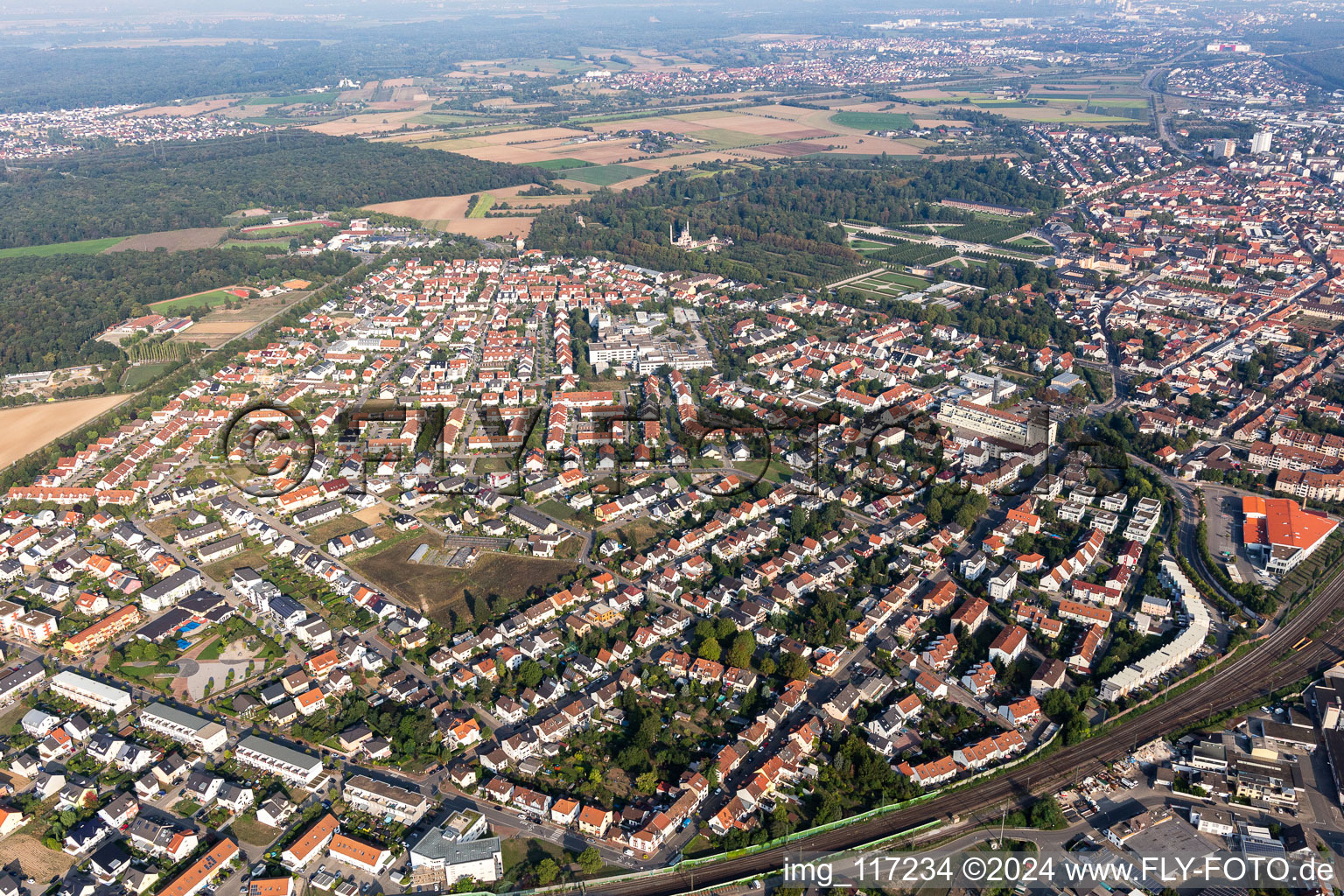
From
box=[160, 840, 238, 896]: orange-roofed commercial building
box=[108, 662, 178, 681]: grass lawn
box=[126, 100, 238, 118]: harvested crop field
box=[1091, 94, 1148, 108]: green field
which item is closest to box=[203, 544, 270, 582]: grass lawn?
box=[108, 662, 178, 681]: grass lawn

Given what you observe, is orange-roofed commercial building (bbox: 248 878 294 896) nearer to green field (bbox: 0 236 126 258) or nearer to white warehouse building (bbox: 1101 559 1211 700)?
white warehouse building (bbox: 1101 559 1211 700)

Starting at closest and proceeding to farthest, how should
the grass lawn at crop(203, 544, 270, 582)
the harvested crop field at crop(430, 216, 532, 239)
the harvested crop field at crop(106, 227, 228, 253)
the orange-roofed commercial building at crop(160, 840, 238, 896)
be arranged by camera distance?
the orange-roofed commercial building at crop(160, 840, 238, 896) → the grass lawn at crop(203, 544, 270, 582) → the harvested crop field at crop(106, 227, 228, 253) → the harvested crop field at crop(430, 216, 532, 239)

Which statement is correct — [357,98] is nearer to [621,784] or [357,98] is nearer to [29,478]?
A: [29,478]

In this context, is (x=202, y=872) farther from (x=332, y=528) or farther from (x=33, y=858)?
(x=332, y=528)

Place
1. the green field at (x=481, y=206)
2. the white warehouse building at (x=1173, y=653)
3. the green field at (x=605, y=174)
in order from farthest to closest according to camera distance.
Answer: the green field at (x=605, y=174) → the green field at (x=481, y=206) → the white warehouse building at (x=1173, y=653)

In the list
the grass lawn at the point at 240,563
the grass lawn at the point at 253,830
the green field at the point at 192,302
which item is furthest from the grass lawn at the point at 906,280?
the grass lawn at the point at 253,830

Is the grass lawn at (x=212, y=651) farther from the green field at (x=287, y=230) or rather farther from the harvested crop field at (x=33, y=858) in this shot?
the green field at (x=287, y=230)

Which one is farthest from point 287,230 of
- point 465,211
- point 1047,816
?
point 1047,816
